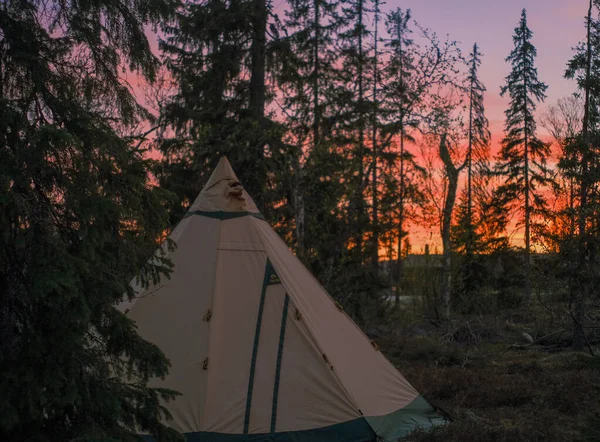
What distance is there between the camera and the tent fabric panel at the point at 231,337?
5664 mm

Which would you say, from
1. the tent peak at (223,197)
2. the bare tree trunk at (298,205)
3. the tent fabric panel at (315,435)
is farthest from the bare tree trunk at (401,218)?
the tent fabric panel at (315,435)

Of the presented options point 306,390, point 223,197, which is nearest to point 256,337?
point 306,390

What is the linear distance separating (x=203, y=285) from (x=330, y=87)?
1016 cm

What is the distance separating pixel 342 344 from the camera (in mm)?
6410

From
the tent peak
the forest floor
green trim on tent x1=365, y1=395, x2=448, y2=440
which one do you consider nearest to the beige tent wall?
the tent peak

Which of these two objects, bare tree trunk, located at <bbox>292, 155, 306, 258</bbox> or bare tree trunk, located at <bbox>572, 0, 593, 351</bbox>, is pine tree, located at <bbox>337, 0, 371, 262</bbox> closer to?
bare tree trunk, located at <bbox>292, 155, 306, 258</bbox>

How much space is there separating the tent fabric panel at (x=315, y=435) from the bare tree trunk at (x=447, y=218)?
827 centimetres

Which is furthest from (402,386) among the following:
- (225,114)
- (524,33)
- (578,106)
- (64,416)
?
(524,33)

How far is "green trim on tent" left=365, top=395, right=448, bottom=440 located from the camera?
5.82 m

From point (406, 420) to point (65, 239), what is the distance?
4.32 m

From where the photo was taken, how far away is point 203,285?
246 inches

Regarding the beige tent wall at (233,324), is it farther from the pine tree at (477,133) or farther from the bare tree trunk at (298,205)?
the pine tree at (477,133)

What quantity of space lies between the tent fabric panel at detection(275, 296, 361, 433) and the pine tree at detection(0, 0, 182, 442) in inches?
90.7

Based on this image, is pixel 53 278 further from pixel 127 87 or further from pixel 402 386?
pixel 402 386
